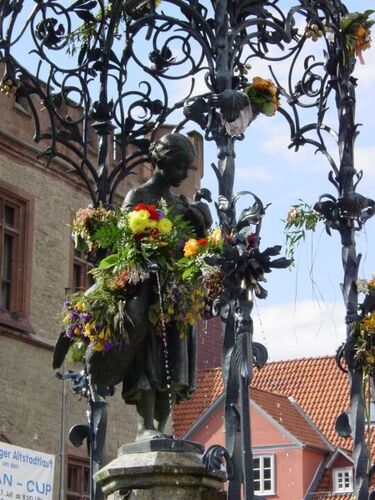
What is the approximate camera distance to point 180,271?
803cm

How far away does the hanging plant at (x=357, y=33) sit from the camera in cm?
953

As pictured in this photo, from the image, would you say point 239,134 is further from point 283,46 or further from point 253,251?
point 283,46

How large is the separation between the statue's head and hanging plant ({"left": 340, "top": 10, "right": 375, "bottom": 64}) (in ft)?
5.53

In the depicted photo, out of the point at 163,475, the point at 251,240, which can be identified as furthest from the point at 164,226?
the point at 163,475

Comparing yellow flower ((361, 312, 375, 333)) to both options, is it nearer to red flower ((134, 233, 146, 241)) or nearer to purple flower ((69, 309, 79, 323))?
red flower ((134, 233, 146, 241))

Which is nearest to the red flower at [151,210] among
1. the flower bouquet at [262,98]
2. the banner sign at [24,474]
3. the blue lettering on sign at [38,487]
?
the flower bouquet at [262,98]

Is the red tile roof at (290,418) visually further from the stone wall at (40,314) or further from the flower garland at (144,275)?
the flower garland at (144,275)

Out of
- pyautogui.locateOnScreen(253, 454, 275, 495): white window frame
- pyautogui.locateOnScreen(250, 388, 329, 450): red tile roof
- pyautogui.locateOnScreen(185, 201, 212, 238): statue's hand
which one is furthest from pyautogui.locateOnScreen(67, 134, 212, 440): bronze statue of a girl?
pyautogui.locateOnScreen(250, 388, 329, 450): red tile roof

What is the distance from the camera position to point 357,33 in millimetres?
9523

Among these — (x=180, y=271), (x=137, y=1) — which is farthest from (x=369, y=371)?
(x=137, y=1)

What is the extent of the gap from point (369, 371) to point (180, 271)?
1432 mm

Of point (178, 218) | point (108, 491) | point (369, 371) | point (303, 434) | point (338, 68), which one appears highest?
point (303, 434)

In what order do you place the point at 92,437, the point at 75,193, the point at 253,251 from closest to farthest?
the point at 253,251 → the point at 92,437 → the point at 75,193

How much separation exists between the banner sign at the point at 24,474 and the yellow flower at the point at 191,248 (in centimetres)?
1117
